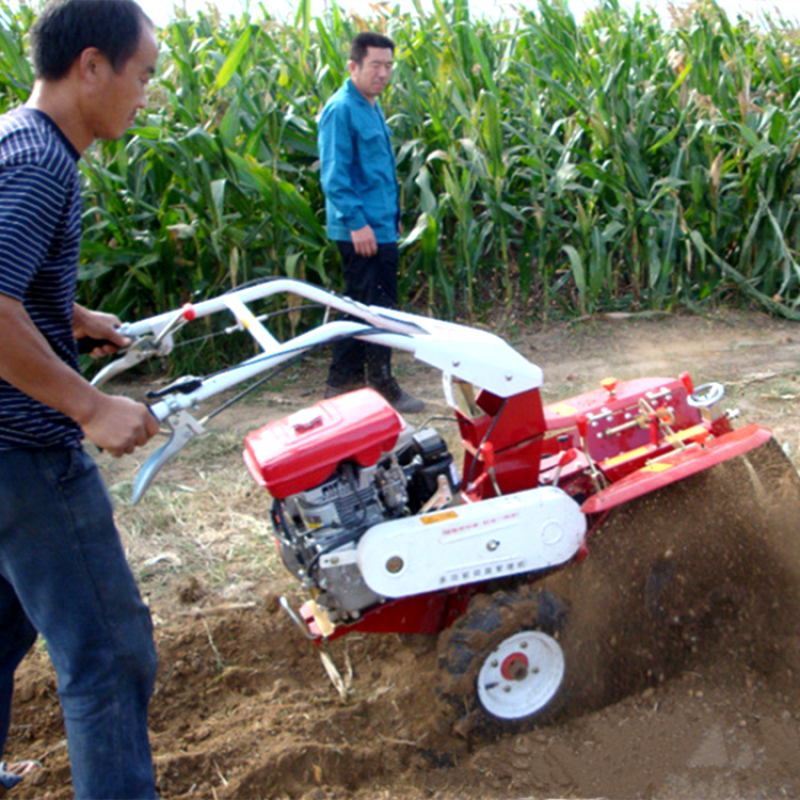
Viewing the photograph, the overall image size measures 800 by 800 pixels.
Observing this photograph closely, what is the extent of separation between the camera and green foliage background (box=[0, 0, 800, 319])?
18.5ft

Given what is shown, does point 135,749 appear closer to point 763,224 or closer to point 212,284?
point 212,284

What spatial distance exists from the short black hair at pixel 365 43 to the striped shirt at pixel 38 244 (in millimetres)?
3293

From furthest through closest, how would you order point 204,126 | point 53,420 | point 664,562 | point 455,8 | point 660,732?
point 455,8
point 204,126
point 664,562
point 660,732
point 53,420

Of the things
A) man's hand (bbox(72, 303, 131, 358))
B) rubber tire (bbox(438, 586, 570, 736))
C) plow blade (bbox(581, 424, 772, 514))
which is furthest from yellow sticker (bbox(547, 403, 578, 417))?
man's hand (bbox(72, 303, 131, 358))

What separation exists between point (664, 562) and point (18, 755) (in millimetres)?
1995

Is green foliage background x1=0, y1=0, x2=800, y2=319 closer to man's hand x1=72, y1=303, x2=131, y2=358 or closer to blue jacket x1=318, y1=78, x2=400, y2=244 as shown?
blue jacket x1=318, y1=78, x2=400, y2=244

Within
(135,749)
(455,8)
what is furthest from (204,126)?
(135,749)

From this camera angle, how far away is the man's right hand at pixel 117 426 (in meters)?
1.76

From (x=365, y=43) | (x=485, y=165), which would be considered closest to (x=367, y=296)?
(x=365, y=43)

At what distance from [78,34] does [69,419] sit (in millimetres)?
759

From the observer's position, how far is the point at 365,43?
4781 millimetres

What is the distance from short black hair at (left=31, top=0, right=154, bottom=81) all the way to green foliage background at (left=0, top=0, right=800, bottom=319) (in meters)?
3.67

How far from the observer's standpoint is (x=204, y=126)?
5.66m

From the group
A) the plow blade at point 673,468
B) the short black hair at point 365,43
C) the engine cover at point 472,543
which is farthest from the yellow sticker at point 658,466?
the short black hair at point 365,43
